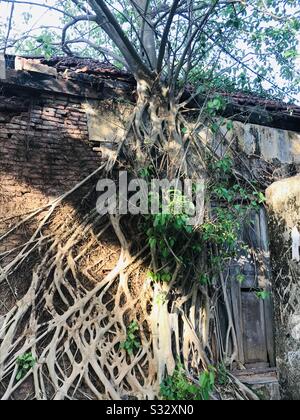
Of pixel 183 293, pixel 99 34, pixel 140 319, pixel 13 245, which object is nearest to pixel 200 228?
pixel 183 293

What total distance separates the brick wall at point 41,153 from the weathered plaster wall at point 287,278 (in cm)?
193

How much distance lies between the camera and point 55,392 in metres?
3.48

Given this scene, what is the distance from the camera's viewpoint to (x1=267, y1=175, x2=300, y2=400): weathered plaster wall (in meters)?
3.29

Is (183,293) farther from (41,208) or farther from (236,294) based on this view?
(41,208)

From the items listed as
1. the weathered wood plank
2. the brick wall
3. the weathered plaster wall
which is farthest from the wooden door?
the brick wall

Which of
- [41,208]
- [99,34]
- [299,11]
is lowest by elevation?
[41,208]

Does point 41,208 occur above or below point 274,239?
above

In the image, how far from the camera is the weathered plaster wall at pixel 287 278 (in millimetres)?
3289

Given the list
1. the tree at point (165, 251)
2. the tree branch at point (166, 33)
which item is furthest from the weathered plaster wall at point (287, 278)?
the tree branch at point (166, 33)

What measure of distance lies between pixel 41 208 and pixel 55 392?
5.44 ft

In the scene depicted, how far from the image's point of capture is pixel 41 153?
4223 mm

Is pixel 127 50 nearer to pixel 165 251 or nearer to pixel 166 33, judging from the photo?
pixel 166 33

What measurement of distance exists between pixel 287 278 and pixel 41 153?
8.59 feet

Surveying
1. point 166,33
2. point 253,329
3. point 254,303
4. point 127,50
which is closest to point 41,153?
point 127,50
